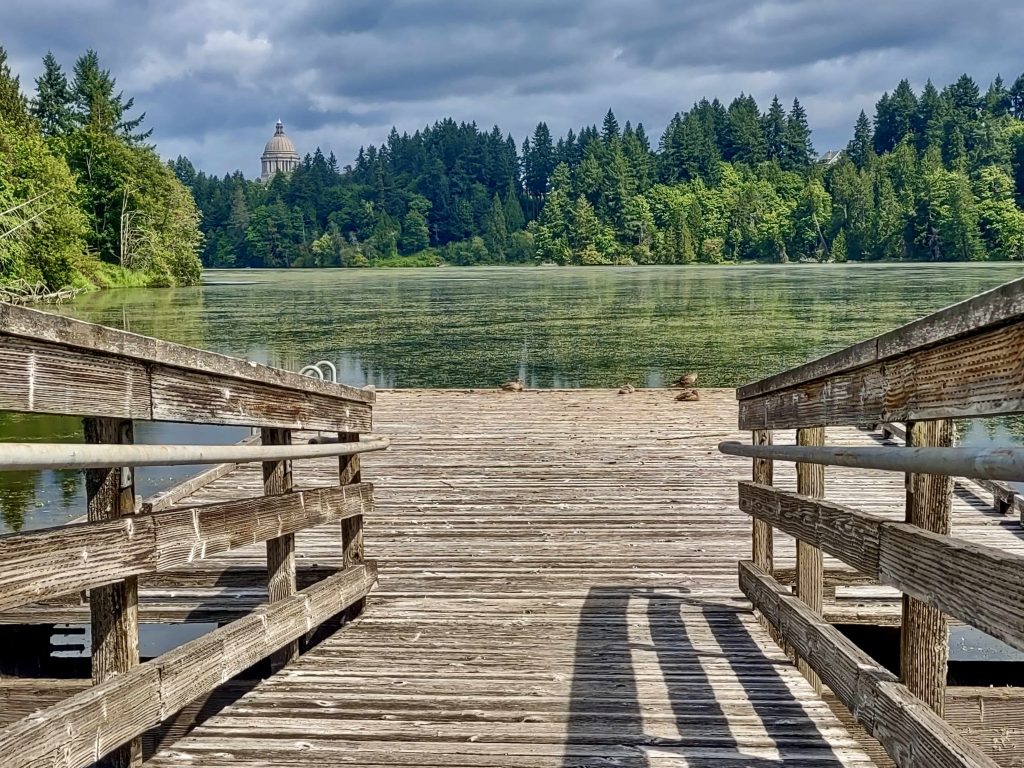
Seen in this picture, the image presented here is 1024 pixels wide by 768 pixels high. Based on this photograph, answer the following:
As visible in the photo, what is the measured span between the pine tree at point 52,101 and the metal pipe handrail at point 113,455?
82.5 metres

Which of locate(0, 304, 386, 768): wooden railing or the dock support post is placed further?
the dock support post

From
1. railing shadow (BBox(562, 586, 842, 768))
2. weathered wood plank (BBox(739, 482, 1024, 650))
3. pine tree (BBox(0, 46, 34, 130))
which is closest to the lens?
weathered wood plank (BBox(739, 482, 1024, 650))

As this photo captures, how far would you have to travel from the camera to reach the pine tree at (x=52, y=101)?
255 ft

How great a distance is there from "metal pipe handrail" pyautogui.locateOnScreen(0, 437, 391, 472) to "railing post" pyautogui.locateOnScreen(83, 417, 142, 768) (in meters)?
0.16

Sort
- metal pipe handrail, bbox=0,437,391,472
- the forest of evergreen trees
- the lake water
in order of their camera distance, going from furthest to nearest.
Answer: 1. the forest of evergreen trees
2. the lake water
3. metal pipe handrail, bbox=0,437,391,472

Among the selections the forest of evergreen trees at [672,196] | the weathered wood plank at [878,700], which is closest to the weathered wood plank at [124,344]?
the weathered wood plank at [878,700]

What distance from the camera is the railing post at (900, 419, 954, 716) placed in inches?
87.5

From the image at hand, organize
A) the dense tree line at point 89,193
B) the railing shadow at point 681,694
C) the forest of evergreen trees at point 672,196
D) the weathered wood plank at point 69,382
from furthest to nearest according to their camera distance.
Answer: the forest of evergreen trees at point 672,196 → the dense tree line at point 89,193 → the railing shadow at point 681,694 → the weathered wood plank at point 69,382

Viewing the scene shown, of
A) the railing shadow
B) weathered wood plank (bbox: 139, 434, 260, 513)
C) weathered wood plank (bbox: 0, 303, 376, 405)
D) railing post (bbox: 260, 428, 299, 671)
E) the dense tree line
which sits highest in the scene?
the dense tree line

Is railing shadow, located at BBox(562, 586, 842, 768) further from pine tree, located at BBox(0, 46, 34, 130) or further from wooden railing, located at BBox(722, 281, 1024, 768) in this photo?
pine tree, located at BBox(0, 46, 34, 130)

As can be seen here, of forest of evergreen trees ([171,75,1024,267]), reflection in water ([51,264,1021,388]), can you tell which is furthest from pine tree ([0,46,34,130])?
forest of evergreen trees ([171,75,1024,267])

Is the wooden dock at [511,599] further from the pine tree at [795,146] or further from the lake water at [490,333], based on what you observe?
the pine tree at [795,146]

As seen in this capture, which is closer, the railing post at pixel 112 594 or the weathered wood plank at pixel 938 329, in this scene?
the weathered wood plank at pixel 938 329

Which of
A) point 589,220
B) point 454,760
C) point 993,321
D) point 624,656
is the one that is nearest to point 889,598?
point 624,656
